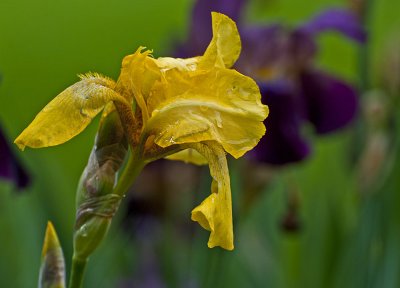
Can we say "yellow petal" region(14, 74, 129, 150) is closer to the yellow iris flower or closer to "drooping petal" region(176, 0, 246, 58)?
the yellow iris flower

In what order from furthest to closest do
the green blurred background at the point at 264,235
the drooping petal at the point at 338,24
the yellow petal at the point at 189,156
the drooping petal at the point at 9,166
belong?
the drooping petal at the point at 338,24, the green blurred background at the point at 264,235, the drooping petal at the point at 9,166, the yellow petal at the point at 189,156

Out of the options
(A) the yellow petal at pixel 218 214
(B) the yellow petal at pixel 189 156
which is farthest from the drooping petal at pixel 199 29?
(A) the yellow petal at pixel 218 214

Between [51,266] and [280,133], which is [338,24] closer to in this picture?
[280,133]

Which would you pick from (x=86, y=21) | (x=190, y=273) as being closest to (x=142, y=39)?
(x=86, y=21)

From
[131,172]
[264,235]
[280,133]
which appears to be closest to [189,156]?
[131,172]

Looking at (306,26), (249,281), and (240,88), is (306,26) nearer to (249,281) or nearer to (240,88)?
(249,281)

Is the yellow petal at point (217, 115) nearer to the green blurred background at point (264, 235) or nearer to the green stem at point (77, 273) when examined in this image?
the green stem at point (77, 273)

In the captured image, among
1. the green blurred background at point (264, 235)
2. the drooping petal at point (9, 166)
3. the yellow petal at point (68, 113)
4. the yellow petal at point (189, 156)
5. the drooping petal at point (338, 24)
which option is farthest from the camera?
the drooping petal at point (338, 24)

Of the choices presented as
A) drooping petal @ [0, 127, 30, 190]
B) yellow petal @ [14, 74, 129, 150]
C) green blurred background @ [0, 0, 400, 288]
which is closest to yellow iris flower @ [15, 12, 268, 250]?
yellow petal @ [14, 74, 129, 150]
